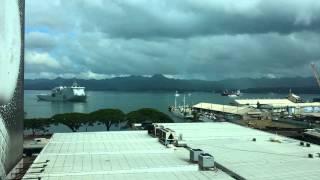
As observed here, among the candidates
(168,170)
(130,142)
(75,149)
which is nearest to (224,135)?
(130,142)

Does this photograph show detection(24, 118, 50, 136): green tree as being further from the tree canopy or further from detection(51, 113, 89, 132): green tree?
detection(51, 113, 89, 132): green tree

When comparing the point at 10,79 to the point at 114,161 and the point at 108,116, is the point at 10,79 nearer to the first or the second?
the point at 114,161

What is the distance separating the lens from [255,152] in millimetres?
39312

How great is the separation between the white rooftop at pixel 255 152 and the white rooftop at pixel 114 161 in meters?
2.44

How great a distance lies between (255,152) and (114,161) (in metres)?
12.0

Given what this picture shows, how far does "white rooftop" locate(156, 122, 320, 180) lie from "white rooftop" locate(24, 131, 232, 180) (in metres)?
2.44

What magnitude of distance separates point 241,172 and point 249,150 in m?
10.7

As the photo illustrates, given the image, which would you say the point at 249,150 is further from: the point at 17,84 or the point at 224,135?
the point at 17,84

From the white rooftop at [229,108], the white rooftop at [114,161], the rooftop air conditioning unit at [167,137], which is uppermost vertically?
the white rooftop at [229,108]

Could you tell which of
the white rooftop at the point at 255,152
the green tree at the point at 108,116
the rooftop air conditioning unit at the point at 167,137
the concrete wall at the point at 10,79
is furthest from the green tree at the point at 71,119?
the concrete wall at the point at 10,79

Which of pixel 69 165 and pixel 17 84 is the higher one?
pixel 17 84

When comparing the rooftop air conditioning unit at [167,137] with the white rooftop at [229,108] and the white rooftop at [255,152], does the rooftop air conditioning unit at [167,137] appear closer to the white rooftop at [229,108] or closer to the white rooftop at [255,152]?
the white rooftop at [255,152]

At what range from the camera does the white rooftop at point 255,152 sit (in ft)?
98.9

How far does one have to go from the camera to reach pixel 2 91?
24.4 meters
